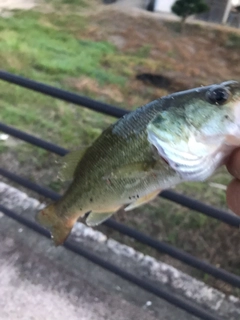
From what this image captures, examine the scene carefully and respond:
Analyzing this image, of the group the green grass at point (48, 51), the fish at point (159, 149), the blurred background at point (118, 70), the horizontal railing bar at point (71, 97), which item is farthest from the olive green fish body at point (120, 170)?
the green grass at point (48, 51)

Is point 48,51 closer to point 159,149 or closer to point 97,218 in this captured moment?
point 97,218

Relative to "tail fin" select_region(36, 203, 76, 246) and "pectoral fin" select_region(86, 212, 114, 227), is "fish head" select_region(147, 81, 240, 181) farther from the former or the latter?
"tail fin" select_region(36, 203, 76, 246)

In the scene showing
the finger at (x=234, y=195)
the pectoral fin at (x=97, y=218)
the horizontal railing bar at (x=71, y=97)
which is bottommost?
the pectoral fin at (x=97, y=218)

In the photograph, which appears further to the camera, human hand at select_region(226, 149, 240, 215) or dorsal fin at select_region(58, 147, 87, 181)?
dorsal fin at select_region(58, 147, 87, 181)

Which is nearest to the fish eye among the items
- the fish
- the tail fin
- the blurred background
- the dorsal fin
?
the fish

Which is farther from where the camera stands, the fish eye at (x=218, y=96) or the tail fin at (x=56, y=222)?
the tail fin at (x=56, y=222)

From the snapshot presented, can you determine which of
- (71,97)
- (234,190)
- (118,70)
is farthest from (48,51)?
(234,190)

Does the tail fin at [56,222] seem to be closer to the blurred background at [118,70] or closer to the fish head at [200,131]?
the fish head at [200,131]

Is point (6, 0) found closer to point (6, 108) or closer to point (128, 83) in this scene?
point (128, 83)
